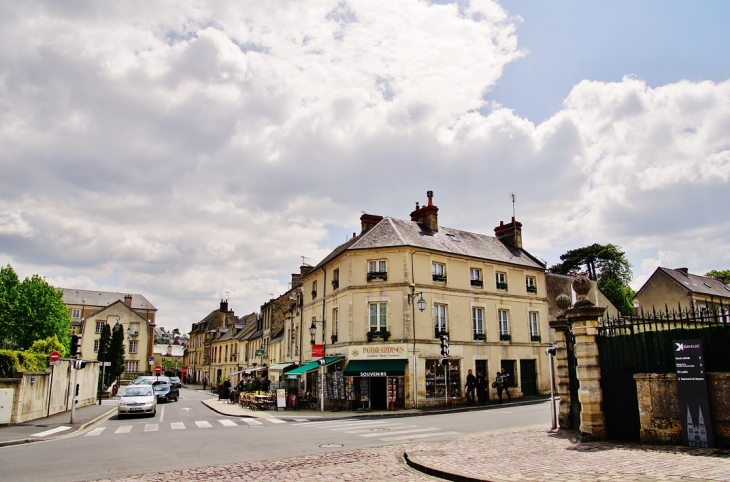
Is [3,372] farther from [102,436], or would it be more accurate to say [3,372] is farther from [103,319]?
[103,319]

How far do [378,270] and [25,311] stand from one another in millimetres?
35117

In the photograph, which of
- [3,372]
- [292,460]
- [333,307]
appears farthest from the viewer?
[333,307]

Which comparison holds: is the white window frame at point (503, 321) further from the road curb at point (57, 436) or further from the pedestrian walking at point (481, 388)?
the road curb at point (57, 436)

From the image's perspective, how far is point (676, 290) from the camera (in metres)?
44.3

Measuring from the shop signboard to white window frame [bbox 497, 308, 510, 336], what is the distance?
23.8 feet

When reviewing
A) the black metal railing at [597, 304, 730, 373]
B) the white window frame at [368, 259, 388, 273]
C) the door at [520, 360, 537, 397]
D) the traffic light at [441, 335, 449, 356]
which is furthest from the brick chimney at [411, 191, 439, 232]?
the black metal railing at [597, 304, 730, 373]

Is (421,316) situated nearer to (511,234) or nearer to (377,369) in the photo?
(377,369)

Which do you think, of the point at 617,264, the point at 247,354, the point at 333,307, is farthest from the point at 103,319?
the point at 617,264

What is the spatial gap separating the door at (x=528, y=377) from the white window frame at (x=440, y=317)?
6138 mm

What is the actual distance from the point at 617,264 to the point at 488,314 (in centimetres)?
3624

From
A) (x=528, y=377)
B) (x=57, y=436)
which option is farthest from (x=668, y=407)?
(x=528, y=377)

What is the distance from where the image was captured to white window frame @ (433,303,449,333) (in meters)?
27.1

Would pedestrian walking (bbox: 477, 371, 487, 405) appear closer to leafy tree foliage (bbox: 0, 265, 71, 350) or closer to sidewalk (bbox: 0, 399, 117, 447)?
sidewalk (bbox: 0, 399, 117, 447)

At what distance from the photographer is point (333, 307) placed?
2934 centimetres
